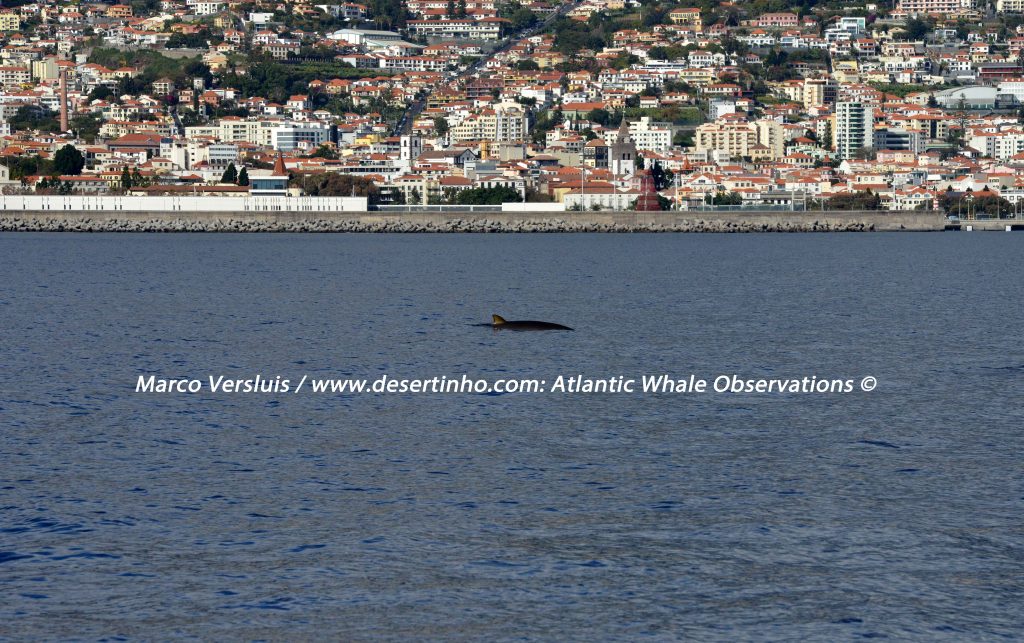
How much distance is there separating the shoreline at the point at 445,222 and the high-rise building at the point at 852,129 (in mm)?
64846

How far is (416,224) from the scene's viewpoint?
330ft

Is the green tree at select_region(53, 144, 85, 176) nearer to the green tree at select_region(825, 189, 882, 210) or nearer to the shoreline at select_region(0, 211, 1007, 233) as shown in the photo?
the shoreline at select_region(0, 211, 1007, 233)

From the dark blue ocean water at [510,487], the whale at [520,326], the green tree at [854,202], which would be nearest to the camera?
the dark blue ocean water at [510,487]

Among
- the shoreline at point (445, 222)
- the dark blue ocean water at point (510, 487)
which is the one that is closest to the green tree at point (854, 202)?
the shoreline at point (445, 222)

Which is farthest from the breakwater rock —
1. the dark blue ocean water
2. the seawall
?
the dark blue ocean water

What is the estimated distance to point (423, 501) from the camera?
49.7ft

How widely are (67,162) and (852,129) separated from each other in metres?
79.9

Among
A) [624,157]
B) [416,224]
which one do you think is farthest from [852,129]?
[416,224]

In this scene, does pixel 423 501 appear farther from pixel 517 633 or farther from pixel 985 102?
pixel 985 102

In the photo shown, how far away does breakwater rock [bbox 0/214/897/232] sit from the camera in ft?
328

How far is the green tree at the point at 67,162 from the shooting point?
127 metres

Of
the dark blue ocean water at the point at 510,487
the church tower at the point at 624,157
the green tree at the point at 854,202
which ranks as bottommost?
the green tree at the point at 854,202

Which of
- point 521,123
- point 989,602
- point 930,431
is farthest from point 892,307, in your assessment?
point 521,123

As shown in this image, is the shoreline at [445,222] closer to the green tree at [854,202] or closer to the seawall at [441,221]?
the seawall at [441,221]
